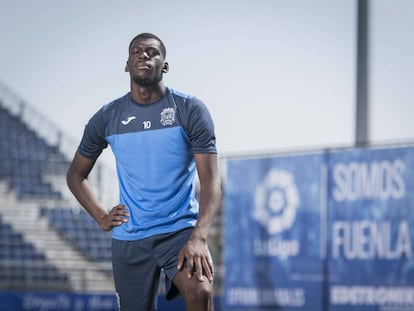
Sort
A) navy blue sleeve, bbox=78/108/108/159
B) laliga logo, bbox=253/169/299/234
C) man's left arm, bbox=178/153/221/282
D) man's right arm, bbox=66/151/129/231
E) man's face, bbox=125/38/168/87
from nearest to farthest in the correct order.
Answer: man's left arm, bbox=178/153/221/282
man's face, bbox=125/38/168/87
navy blue sleeve, bbox=78/108/108/159
man's right arm, bbox=66/151/129/231
laliga logo, bbox=253/169/299/234

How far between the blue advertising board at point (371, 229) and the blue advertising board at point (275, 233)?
0.24 m

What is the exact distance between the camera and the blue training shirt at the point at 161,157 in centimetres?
449

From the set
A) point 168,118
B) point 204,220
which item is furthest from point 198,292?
point 168,118

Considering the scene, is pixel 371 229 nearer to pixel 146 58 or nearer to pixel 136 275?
pixel 136 275

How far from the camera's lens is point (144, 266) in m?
4.60

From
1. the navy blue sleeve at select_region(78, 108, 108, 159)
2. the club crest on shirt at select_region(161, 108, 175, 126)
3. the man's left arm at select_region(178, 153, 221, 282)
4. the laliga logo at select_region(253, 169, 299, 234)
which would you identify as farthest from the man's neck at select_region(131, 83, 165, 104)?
the laliga logo at select_region(253, 169, 299, 234)

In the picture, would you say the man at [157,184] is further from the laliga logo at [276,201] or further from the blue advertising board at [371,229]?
the laliga logo at [276,201]

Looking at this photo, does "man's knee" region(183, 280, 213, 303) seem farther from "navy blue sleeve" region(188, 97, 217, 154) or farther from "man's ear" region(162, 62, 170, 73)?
"man's ear" region(162, 62, 170, 73)

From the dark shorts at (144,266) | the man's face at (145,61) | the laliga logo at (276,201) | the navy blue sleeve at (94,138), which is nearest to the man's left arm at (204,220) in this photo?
the dark shorts at (144,266)

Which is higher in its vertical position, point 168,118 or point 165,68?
point 165,68

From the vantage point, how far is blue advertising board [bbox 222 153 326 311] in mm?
13219

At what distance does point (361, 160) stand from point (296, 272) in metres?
1.81

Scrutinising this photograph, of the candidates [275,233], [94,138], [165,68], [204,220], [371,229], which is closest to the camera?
[204,220]

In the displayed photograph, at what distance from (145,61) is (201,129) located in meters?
0.39
